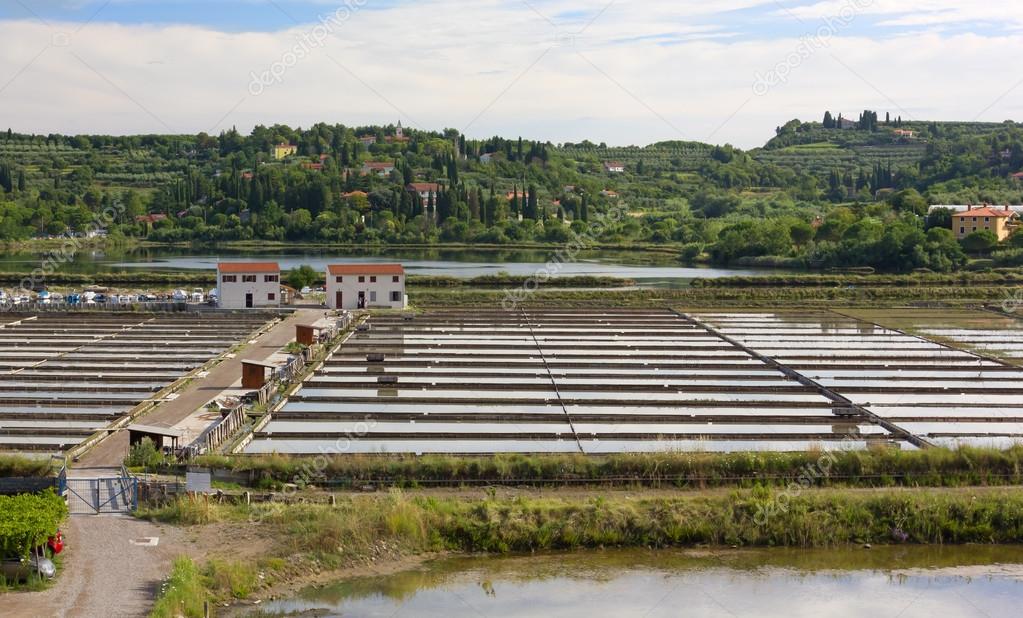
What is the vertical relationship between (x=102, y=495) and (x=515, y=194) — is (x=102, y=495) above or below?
below

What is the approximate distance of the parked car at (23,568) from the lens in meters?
12.2

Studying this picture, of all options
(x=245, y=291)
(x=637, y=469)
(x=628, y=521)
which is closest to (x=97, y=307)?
(x=245, y=291)

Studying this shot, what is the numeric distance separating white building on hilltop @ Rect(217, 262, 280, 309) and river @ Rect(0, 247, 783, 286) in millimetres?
18585

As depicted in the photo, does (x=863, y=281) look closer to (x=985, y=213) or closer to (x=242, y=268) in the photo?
(x=985, y=213)

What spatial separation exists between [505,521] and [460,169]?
10925 cm

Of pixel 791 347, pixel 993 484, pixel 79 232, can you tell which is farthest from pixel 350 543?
pixel 79 232

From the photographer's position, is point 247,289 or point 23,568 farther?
point 247,289

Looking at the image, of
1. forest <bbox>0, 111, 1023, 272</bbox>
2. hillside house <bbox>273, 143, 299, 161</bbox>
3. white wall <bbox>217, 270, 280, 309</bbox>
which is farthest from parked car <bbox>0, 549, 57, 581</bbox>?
hillside house <bbox>273, 143, 299, 161</bbox>

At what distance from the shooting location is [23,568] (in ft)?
40.0

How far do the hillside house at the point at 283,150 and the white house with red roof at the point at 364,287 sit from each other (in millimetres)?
99759

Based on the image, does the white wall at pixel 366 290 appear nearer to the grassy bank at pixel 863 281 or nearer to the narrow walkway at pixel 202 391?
the narrow walkway at pixel 202 391

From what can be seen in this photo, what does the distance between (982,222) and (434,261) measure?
29.0 m

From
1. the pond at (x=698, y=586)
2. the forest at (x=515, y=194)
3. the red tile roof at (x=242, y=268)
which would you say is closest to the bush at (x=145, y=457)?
the pond at (x=698, y=586)

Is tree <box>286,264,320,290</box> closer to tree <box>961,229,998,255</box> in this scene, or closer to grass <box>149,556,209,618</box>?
grass <box>149,556,209,618</box>
